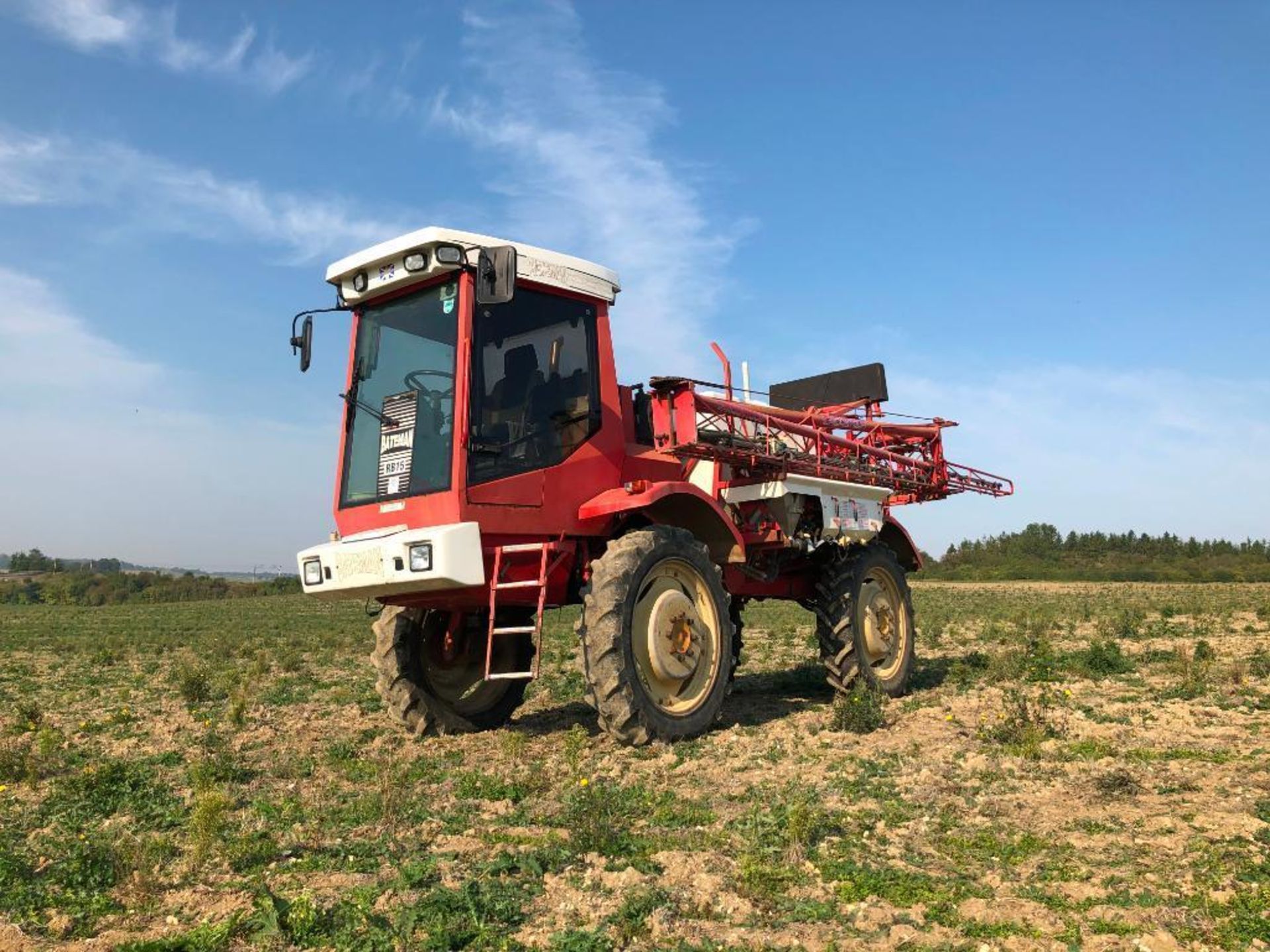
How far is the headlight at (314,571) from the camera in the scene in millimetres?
6922

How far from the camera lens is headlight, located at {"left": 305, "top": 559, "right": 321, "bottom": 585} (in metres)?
6.92

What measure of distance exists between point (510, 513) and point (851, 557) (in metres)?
4.44

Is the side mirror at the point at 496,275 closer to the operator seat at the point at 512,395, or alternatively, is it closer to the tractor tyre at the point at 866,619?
the operator seat at the point at 512,395

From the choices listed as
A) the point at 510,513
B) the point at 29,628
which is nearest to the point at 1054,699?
the point at 510,513

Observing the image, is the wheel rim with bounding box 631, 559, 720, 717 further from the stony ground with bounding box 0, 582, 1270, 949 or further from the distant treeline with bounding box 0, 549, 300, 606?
the distant treeline with bounding box 0, 549, 300, 606

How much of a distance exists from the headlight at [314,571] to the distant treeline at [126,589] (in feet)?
192

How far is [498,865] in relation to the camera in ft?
13.6

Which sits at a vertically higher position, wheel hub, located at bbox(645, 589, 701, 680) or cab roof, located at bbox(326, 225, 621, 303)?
cab roof, located at bbox(326, 225, 621, 303)

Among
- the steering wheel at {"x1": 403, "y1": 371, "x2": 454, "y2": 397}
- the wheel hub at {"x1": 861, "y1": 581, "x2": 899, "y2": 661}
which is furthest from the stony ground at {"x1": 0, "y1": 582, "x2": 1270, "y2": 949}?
the steering wheel at {"x1": 403, "y1": 371, "x2": 454, "y2": 397}

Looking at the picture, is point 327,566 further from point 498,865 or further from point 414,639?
point 498,865

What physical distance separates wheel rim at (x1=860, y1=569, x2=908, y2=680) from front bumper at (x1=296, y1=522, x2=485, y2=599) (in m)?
4.86

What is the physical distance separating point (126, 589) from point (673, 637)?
6920 cm

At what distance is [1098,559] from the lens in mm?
83188

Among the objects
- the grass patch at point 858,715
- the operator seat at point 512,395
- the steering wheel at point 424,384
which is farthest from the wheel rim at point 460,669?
the grass patch at point 858,715
